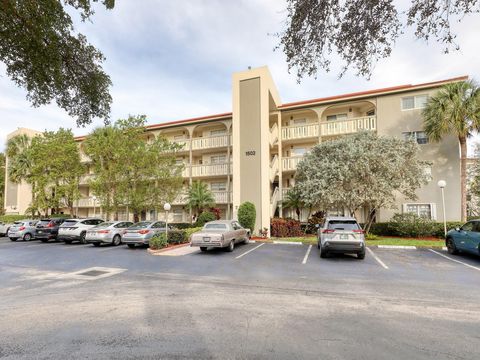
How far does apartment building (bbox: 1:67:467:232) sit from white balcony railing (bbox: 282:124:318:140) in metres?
0.08

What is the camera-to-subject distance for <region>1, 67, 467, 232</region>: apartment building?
20438 mm

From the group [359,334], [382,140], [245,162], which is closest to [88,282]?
[359,334]

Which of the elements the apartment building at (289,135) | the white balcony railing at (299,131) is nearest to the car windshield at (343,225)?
the apartment building at (289,135)

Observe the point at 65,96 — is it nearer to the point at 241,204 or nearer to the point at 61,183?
the point at 241,204

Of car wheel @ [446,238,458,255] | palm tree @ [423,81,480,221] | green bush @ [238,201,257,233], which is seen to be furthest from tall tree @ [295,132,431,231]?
car wheel @ [446,238,458,255]

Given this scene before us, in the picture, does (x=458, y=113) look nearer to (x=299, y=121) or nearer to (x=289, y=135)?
(x=289, y=135)

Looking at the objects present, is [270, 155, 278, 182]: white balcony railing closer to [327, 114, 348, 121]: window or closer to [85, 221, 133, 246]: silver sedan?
[327, 114, 348, 121]: window

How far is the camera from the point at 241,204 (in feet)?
66.8

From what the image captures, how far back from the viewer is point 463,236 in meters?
12.4

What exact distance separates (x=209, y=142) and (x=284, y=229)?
36.2 feet

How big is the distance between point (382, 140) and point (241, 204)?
10020 millimetres

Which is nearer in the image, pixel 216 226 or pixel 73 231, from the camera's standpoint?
pixel 216 226

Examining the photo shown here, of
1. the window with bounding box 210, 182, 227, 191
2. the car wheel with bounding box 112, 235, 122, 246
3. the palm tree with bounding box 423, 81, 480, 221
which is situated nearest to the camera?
the car wheel with bounding box 112, 235, 122, 246

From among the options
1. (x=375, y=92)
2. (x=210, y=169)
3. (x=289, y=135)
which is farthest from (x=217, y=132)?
(x=375, y=92)
